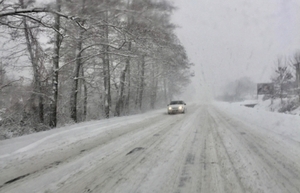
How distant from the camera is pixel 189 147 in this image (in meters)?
6.02

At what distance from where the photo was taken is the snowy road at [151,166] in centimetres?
344

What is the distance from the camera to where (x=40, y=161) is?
4.90 meters

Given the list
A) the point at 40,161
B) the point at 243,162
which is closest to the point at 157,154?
the point at 243,162

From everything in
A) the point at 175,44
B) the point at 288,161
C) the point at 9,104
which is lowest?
the point at 288,161

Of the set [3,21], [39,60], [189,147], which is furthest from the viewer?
[39,60]

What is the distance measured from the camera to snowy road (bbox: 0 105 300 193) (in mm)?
3436

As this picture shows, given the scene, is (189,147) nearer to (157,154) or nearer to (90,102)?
(157,154)

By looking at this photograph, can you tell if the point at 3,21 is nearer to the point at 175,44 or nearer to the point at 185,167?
the point at 185,167

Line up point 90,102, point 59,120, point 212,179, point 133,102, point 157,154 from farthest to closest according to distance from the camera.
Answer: point 133,102 → point 90,102 → point 59,120 → point 157,154 → point 212,179

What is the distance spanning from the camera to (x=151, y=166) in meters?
4.38

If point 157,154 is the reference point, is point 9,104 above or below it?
above

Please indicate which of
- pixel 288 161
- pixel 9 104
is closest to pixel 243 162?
pixel 288 161

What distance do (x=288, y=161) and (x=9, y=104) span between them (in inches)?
514

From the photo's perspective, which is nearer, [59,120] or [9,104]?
[9,104]
